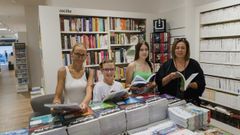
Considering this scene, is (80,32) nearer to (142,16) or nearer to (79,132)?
(142,16)

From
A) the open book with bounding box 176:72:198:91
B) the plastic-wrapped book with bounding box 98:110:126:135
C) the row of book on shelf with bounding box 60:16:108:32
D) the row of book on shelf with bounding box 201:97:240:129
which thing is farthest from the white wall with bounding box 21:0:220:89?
the plastic-wrapped book with bounding box 98:110:126:135

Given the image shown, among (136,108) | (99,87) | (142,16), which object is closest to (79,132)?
(136,108)

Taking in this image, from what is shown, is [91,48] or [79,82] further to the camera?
[91,48]

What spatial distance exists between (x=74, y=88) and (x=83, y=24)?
7.18ft

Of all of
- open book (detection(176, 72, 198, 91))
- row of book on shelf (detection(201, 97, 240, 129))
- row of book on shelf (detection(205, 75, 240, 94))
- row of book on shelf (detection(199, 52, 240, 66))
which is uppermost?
row of book on shelf (detection(199, 52, 240, 66))

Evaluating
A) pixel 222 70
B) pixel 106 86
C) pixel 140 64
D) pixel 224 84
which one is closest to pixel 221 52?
pixel 222 70

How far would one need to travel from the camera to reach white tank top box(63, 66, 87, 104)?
193cm

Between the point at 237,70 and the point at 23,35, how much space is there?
392 inches

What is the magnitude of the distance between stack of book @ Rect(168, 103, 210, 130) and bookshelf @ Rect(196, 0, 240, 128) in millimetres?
2024

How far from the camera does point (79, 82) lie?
1.94 metres

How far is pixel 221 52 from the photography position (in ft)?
11.0

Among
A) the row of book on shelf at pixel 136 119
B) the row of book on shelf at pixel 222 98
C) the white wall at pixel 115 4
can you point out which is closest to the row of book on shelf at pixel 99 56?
the white wall at pixel 115 4

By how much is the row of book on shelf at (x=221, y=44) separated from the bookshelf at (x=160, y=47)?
2.54 ft

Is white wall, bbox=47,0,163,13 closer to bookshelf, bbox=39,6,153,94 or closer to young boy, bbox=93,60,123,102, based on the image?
bookshelf, bbox=39,6,153,94
